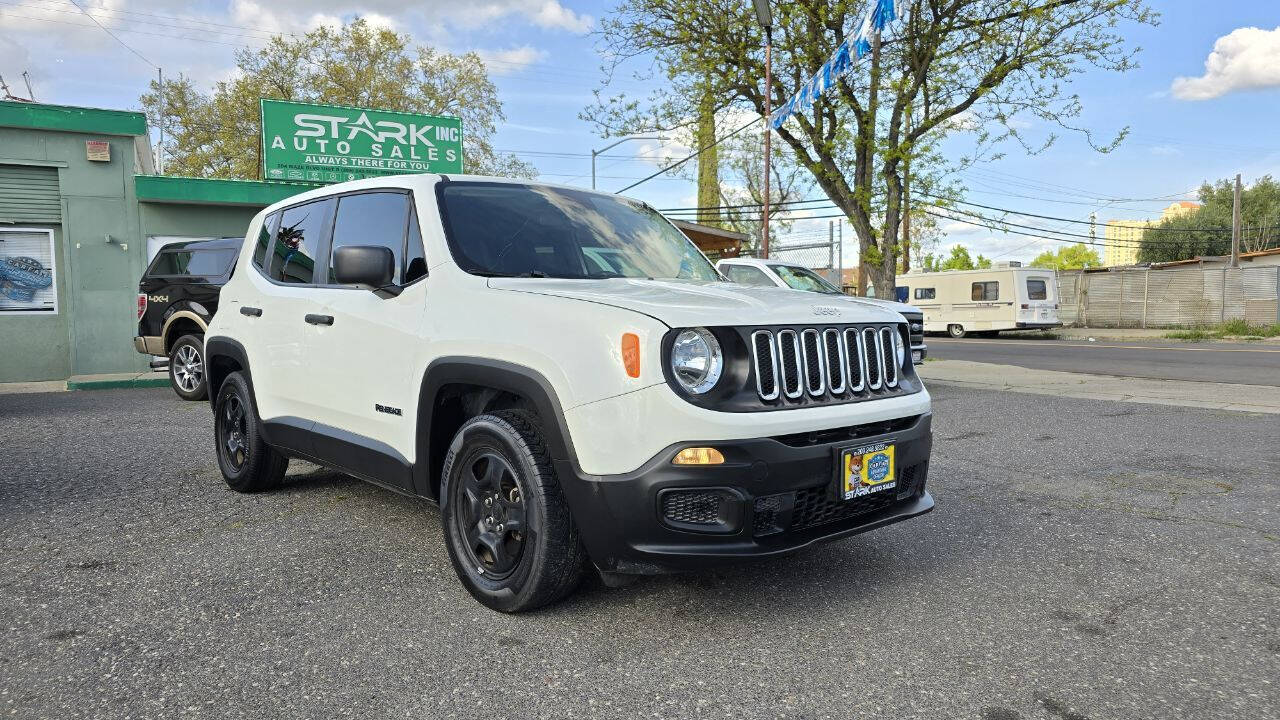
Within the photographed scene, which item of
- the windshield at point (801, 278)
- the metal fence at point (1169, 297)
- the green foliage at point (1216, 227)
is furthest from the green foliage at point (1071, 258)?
the windshield at point (801, 278)

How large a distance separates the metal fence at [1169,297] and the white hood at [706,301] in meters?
29.4

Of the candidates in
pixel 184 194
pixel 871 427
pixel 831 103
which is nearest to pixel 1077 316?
pixel 831 103

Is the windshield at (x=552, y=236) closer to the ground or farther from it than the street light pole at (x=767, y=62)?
closer to the ground

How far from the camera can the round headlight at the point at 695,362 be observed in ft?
9.13

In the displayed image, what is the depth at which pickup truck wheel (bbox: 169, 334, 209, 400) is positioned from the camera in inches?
396

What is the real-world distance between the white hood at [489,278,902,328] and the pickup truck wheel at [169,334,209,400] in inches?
322

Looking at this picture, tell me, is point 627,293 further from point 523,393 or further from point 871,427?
point 871,427

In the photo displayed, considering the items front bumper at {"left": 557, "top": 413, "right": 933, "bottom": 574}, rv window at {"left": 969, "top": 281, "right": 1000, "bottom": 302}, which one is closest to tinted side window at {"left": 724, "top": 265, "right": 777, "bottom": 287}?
front bumper at {"left": 557, "top": 413, "right": 933, "bottom": 574}

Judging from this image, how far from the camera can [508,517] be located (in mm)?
3182

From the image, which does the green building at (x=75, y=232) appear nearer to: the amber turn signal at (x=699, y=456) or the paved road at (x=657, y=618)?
the paved road at (x=657, y=618)

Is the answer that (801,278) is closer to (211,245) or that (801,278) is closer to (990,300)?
(211,245)

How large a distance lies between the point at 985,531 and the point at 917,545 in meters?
0.51

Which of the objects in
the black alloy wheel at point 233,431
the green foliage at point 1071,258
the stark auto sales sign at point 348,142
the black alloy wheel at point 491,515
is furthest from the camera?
the green foliage at point 1071,258

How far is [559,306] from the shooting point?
301 centimetres
